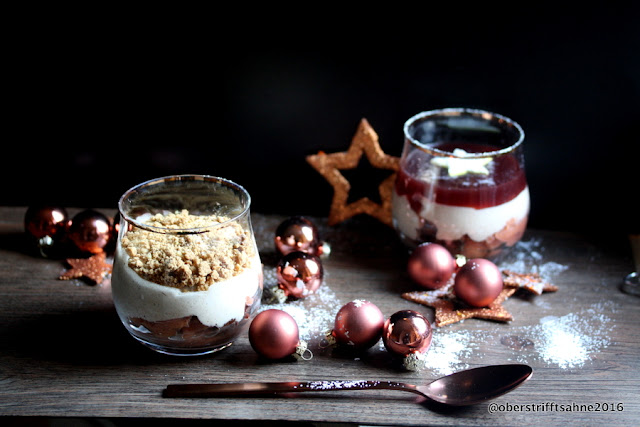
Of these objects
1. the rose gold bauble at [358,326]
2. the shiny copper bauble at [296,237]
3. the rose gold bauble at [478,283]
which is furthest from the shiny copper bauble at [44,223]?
the rose gold bauble at [478,283]

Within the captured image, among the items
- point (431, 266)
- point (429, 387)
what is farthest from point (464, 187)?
point (429, 387)

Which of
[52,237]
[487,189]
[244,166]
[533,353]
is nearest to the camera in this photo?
[533,353]

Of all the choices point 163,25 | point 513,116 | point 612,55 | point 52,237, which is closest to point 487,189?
point 513,116

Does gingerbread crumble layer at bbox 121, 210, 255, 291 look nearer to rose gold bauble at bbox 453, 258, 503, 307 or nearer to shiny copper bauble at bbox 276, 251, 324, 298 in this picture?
shiny copper bauble at bbox 276, 251, 324, 298

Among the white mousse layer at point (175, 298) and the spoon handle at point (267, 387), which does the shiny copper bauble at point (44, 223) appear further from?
the spoon handle at point (267, 387)

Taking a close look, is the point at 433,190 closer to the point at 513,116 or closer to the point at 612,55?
the point at 513,116

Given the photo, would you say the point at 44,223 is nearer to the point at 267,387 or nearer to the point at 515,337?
the point at 267,387
